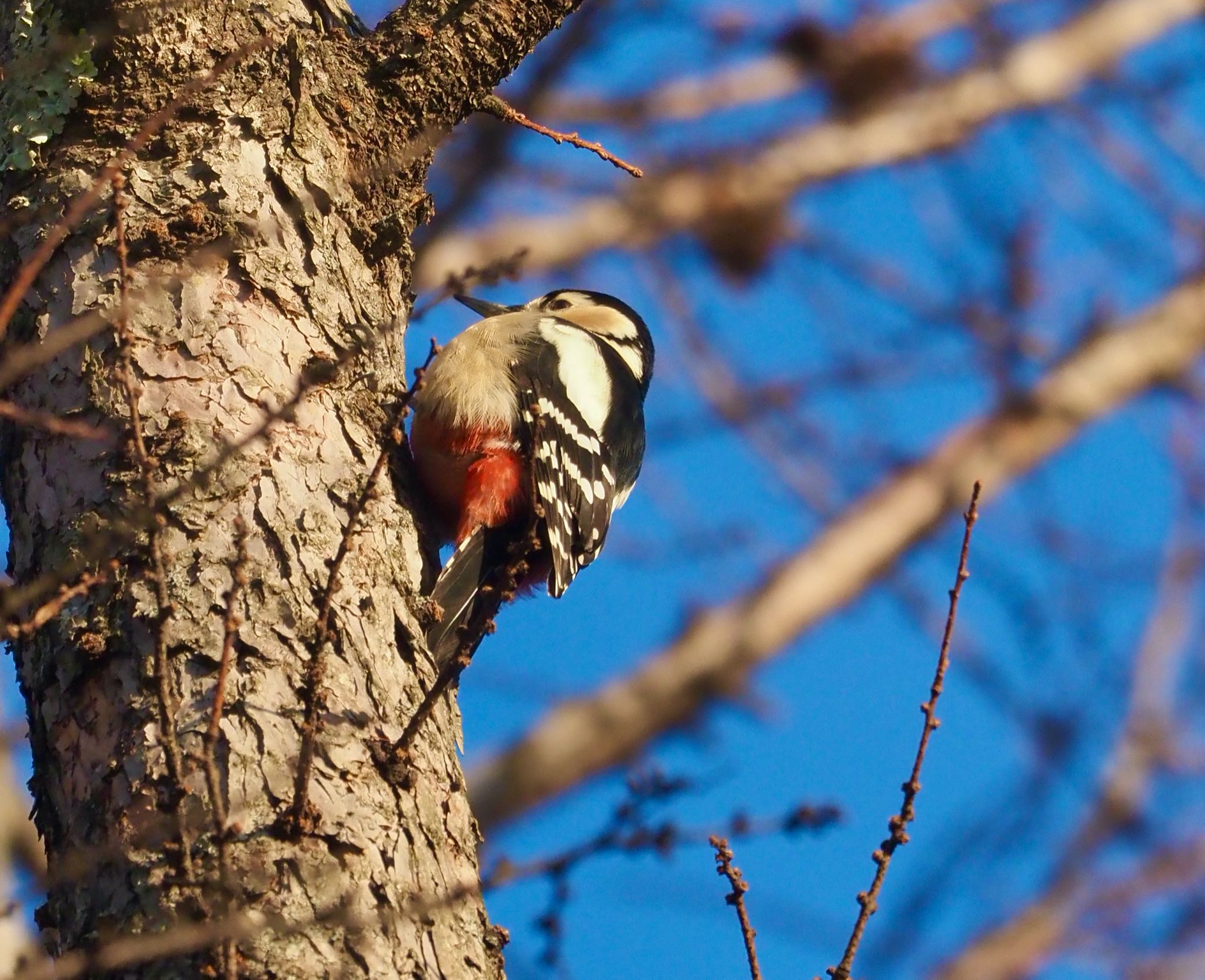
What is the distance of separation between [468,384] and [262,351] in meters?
1.20

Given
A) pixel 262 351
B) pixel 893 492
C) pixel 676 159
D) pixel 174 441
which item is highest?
pixel 676 159

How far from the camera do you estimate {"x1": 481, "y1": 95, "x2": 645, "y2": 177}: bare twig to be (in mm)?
3121

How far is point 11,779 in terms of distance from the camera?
6.09 m

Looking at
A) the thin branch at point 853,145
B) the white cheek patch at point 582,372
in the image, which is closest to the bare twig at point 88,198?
the white cheek patch at point 582,372

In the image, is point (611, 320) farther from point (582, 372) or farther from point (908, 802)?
point (908, 802)

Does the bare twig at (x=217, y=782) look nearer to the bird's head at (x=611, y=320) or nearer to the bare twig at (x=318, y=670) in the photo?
the bare twig at (x=318, y=670)

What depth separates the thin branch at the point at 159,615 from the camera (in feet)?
6.47

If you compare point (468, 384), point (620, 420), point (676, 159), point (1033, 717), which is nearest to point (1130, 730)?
point (1033, 717)

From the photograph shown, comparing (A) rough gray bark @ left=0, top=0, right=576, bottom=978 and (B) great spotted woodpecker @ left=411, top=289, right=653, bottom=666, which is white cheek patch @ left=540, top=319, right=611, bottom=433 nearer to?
(B) great spotted woodpecker @ left=411, top=289, right=653, bottom=666

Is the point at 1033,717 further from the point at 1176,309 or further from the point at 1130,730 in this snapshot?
the point at 1176,309

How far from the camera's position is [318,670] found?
2.13m

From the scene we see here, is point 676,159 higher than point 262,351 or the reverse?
higher

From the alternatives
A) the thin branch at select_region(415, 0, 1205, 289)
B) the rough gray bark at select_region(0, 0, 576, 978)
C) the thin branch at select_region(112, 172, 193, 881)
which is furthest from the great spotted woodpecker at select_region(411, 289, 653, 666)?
the thin branch at select_region(415, 0, 1205, 289)

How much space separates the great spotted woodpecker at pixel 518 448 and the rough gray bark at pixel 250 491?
0.42 meters
